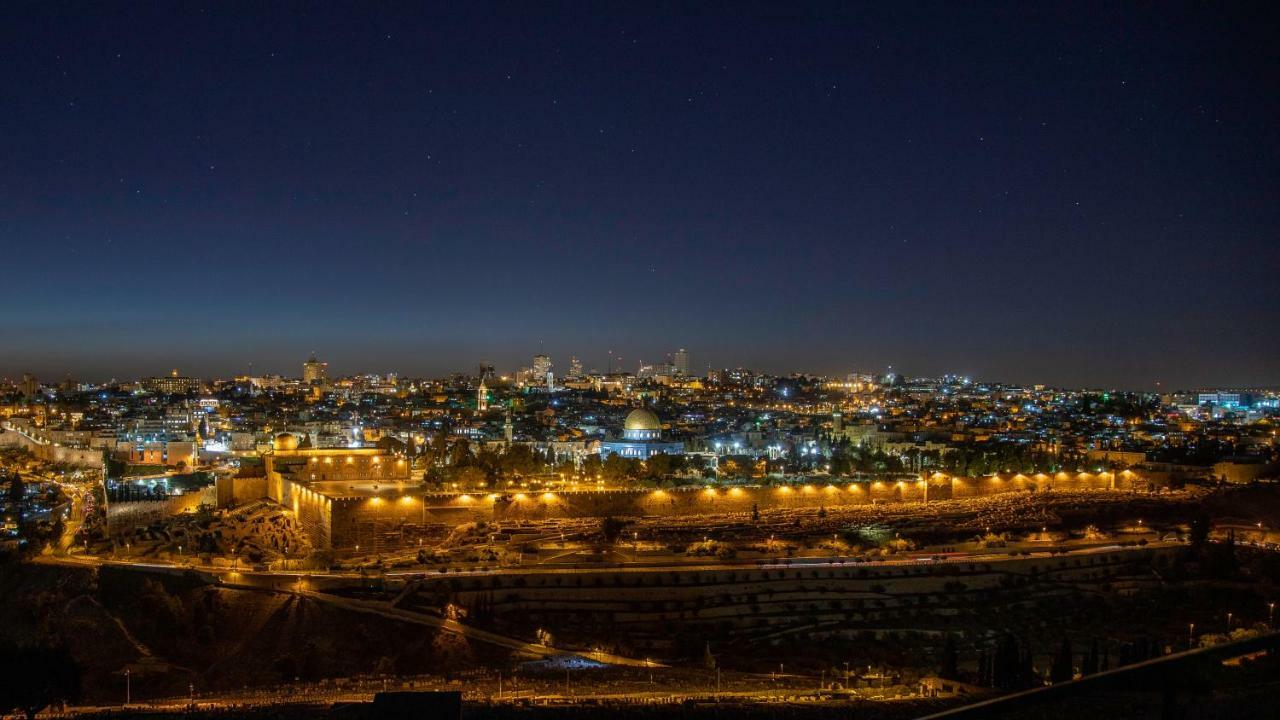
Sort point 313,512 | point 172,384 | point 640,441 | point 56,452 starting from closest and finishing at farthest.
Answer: point 313,512 < point 56,452 < point 640,441 < point 172,384

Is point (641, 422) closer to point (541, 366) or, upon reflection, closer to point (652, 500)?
point (652, 500)

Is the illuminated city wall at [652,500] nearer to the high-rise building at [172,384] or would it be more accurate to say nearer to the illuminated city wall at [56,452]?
the illuminated city wall at [56,452]

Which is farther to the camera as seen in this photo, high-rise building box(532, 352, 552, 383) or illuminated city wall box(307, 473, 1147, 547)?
high-rise building box(532, 352, 552, 383)

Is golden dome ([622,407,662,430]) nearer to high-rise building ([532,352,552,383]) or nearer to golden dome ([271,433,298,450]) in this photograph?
golden dome ([271,433,298,450])

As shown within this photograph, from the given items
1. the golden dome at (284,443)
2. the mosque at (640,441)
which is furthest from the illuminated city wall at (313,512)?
the mosque at (640,441)

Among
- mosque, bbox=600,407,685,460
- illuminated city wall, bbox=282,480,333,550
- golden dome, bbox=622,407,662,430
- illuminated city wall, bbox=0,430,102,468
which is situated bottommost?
illuminated city wall, bbox=282,480,333,550

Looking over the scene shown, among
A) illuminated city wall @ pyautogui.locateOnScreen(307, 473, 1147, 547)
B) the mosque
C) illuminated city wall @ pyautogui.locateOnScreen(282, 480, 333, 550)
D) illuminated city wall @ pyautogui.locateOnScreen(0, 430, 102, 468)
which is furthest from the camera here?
the mosque

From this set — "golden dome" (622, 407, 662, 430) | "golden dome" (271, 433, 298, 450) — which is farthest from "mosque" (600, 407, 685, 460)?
"golden dome" (271, 433, 298, 450)

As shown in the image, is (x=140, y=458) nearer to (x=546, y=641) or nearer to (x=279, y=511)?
(x=279, y=511)

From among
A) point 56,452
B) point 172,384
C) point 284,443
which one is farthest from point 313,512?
point 172,384
